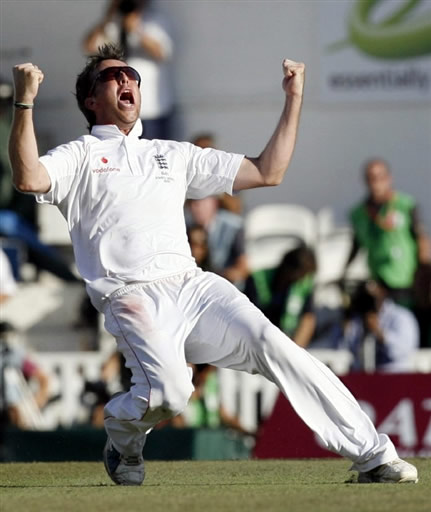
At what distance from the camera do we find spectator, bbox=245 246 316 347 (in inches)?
502

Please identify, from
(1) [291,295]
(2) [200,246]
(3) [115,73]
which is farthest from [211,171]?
(1) [291,295]

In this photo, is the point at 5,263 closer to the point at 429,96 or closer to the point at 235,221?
the point at 235,221

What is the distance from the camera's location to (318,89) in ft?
49.8

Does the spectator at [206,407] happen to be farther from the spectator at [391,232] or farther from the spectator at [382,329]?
the spectator at [391,232]

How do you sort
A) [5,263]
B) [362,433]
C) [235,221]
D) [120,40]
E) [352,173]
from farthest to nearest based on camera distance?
1. [352,173]
2. [120,40]
3. [235,221]
4. [5,263]
5. [362,433]

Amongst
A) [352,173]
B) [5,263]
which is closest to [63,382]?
[5,263]

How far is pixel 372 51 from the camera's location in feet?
49.6

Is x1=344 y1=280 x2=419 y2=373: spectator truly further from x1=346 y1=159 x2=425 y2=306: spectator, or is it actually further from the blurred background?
x1=346 y1=159 x2=425 y2=306: spectator

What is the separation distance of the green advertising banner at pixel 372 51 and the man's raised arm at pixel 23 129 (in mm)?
8871

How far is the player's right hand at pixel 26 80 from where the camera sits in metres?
6.46

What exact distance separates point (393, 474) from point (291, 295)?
20.3 feet

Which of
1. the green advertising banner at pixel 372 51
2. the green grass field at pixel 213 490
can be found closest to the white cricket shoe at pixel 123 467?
the green grass field at pixel 213 490

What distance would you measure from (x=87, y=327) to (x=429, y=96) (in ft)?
13.3

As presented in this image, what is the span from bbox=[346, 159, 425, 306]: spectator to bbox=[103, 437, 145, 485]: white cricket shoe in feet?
21.6
